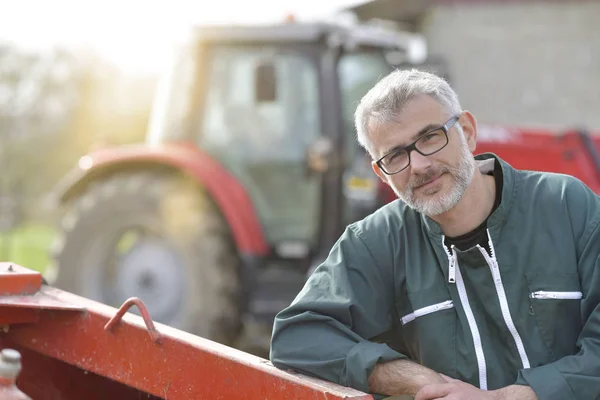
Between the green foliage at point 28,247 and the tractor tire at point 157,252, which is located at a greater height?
the tractor tire at point 157,252

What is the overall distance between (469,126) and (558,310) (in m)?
0.55

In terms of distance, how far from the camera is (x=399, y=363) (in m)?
2.21

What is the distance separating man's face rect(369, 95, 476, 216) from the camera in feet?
7.61

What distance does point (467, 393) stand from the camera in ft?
6.93

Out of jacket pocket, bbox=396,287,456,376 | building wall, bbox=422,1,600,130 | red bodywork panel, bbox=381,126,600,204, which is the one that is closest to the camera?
jacket pocket, bbox=396,287,456,376

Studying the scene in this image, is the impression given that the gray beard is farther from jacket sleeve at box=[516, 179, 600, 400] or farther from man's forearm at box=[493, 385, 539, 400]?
man's forearm at box=[493, 385, 539, 400]

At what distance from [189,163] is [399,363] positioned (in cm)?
344

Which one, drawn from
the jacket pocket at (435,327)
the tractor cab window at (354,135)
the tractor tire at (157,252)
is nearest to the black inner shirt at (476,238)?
the jacket pocket at (435,327)

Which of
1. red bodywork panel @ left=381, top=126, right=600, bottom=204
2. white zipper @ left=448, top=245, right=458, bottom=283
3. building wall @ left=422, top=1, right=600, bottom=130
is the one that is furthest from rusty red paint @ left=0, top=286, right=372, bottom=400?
Result: building wall @ left=422, top=1, right=600, bottom=130

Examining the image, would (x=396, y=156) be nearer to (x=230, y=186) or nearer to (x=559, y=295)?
(x=559, y=295)

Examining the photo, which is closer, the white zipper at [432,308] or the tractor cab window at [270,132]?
the white zipper at [432,308]

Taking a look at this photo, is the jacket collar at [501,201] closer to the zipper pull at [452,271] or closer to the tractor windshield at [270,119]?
the zipper pull at [452,271]

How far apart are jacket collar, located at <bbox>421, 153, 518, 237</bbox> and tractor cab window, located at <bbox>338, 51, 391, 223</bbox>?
9.06 feet

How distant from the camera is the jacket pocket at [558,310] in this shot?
221 centimetres
